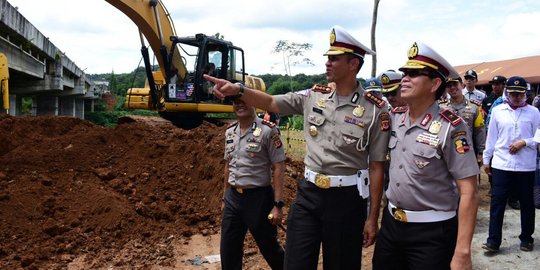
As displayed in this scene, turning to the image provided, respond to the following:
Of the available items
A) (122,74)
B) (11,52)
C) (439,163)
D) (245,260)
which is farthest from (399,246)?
(122,74)

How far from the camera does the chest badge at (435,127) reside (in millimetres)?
2576

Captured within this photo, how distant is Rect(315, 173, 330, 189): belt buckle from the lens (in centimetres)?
299

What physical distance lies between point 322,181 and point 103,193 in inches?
181

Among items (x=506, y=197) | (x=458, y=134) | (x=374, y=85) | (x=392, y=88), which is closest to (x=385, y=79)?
(x=392, y=88)

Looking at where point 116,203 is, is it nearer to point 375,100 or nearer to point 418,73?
point 375,100

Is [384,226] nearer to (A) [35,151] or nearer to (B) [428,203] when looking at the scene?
(B) [428,203]

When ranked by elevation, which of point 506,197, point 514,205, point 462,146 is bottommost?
point 514,205

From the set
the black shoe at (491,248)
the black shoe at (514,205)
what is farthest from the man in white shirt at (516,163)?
the black shoe at (514,205)

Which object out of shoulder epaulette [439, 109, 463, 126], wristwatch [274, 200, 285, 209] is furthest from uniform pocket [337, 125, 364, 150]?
wristwatch [274, 200, 285, 209]

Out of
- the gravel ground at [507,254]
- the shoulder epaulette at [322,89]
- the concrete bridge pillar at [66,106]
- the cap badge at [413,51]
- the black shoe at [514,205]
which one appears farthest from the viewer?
the concrete bridge pillar at [66,106]

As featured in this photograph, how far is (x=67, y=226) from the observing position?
594cm

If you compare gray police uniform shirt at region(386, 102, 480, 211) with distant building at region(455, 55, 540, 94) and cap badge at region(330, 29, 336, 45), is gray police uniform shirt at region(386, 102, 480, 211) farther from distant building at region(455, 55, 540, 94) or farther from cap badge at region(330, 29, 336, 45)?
distant building at region(455, 55, 540, 94)

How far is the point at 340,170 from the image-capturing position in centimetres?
301

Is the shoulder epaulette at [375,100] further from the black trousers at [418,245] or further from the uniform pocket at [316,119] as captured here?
the black trousers at [418,245]
